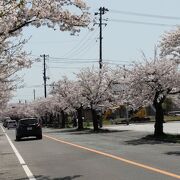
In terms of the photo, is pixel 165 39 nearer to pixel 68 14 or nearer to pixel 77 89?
pixel 68 14

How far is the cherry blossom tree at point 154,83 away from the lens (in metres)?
34.2

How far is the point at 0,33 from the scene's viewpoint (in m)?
14.3

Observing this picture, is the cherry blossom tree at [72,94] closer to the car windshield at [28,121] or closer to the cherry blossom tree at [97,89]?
the cherry blossom tree at [97,89]

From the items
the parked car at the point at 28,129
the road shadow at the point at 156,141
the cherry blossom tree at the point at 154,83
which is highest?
the cherry blossom tree at the point at 154,83

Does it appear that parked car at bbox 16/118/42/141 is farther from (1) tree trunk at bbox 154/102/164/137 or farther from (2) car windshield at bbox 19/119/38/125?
(1) tree trunk at bbox 154/102/164/137

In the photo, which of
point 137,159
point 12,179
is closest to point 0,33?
point 12,179

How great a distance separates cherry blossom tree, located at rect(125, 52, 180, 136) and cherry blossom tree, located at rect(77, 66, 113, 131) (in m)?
20.0

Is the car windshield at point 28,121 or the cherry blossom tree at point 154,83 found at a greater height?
the cherry blossom tree at point 154,83

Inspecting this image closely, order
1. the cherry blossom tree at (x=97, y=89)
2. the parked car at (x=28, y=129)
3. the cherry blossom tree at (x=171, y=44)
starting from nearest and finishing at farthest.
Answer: the cherry blossom tree at (x=171, y=44)
the parked car at (x=28, y=129)
the cherry blossom tree at (x=97, y=89)

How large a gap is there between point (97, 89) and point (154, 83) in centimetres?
2270

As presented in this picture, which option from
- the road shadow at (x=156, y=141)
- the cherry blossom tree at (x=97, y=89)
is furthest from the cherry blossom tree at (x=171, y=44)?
the cherry blossom tree at (x=97, y=89)

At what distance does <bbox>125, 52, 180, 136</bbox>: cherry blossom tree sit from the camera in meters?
34.2

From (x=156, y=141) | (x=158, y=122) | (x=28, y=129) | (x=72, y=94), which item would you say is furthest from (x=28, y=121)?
(x=72, y=94)

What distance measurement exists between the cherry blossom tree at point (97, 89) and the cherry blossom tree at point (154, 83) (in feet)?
65.6
